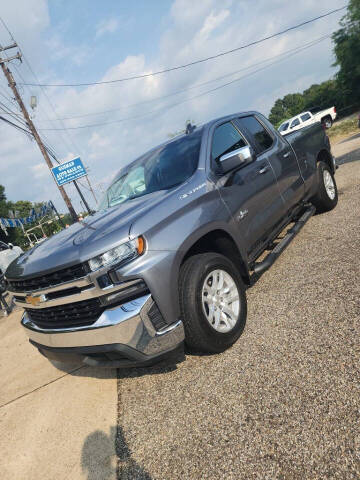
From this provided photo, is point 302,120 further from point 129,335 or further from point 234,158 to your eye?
point 129,335

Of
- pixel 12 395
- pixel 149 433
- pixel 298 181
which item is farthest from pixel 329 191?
pixel 12 395

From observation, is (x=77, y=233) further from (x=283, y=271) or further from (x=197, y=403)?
(x=283, y=271)

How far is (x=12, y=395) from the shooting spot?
3.22 meters

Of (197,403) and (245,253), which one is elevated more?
(245,253)

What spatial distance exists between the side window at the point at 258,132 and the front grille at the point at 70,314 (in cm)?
259

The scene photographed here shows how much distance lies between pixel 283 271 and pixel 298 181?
1.28 meters

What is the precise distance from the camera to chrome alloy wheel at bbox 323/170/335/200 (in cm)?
501

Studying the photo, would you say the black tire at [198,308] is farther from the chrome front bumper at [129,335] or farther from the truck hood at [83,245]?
the truck hood at [83,245]

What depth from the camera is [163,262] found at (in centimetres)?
219

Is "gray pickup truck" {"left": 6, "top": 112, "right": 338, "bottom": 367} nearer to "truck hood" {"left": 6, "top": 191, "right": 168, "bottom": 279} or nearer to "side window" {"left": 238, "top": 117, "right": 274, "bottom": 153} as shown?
"truck hood" {"left": 6, "top": 191, "right": 168, "bottom": 279}

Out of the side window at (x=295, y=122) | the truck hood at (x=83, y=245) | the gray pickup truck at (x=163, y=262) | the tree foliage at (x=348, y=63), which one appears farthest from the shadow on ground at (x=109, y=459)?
the tree foliage at (x=348, y=63)

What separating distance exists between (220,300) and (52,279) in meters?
1.28

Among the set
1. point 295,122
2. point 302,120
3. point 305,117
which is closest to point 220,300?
point 295,122

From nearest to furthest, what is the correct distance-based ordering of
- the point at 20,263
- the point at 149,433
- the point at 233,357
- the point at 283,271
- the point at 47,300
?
the point at 149,433 < the point at 47,300 < the point at 233,357 < the point at 20,263 < the point at 283,271
